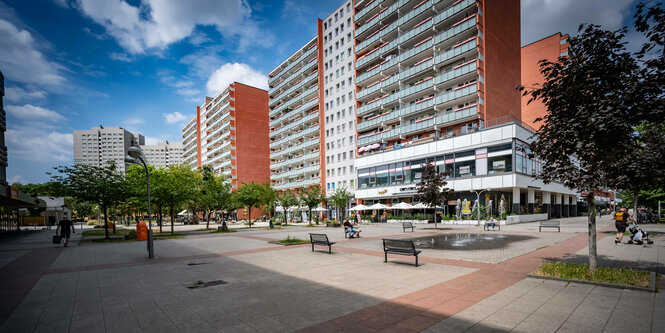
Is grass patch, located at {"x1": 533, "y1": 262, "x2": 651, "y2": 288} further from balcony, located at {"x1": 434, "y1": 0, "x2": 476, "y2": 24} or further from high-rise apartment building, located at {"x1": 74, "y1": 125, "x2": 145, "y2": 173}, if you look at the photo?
high-rise apartment building, located at {"x1": 74, "y1": 125, "x2": 145, "y2": 173}

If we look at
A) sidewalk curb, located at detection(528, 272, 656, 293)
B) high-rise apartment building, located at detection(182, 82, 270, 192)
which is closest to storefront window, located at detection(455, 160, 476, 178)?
sidewalk curb, located at detection(528, 272, 656, 293)

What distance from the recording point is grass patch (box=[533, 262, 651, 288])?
269 inches

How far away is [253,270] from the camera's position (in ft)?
32.8

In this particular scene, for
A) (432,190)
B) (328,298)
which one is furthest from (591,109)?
(432,190)

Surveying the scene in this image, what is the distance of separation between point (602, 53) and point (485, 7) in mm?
39738

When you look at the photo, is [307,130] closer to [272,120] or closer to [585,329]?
[272,120]

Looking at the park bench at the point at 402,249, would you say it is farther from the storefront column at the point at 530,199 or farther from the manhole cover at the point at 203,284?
the storefront column at the point at 530,199

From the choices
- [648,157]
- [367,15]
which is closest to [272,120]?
[367,15]

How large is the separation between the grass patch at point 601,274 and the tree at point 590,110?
0.37 metres

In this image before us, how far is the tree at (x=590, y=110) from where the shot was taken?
725 cm

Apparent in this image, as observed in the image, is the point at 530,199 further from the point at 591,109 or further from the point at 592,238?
the point at 591,109

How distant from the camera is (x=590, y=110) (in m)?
7.71

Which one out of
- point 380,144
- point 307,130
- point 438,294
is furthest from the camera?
point 307,130

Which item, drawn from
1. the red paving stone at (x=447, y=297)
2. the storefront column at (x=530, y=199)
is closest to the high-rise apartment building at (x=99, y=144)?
the storefront column at (x=530, y=199)
